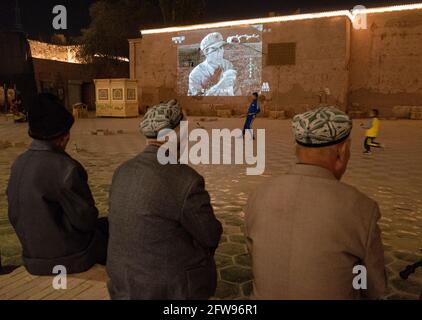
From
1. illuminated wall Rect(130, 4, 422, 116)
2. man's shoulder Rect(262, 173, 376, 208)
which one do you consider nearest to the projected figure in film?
illuminated wall Rect(130, 4, 422, 116)

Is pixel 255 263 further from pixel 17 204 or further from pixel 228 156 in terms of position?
pixel 228 156

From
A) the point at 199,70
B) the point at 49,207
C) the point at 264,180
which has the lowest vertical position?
the point at 264,180

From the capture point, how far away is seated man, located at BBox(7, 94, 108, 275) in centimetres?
268

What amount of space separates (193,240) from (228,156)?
8.00 metres

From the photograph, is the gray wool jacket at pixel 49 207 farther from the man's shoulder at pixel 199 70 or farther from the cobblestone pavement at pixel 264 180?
the man's shoulder at pixel 199 70

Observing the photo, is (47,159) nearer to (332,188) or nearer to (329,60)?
(332,188)

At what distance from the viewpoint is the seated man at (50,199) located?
2.68 m

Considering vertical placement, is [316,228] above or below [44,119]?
below

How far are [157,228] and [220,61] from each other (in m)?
24.2

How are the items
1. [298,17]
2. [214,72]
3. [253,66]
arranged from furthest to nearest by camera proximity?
[214,72] → [253,66] → [298,17]

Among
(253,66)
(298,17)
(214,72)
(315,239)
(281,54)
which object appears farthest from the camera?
(214,72)

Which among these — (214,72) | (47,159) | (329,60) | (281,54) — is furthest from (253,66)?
(47,159)

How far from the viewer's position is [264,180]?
24.3 ft

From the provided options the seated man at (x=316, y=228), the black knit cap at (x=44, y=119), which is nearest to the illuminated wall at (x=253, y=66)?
the black knit cap at (x=44, y=119)
